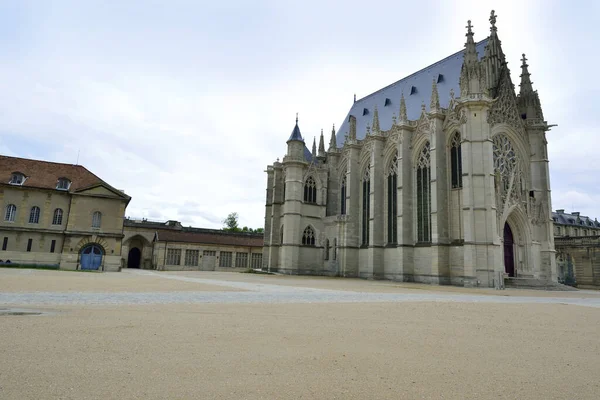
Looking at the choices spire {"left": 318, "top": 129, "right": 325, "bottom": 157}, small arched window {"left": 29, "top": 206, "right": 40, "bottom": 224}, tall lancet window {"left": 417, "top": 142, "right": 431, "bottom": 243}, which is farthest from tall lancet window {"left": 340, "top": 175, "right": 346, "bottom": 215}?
small arched window {"left": 29, "top": 206, "right": 40, "bottom": 224}

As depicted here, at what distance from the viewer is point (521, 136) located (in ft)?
120

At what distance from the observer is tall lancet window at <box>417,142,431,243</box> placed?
3472cm

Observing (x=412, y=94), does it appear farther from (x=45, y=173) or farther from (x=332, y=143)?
(x=45, y=173)

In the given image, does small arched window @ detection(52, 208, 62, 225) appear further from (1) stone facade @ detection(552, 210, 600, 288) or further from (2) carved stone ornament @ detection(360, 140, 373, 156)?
(1) stone facade @ detection(552, 210, 600, 288)

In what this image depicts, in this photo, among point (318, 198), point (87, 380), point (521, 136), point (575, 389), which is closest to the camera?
point (87, 380)

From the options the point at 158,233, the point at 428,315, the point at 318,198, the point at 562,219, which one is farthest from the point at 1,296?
the point at 562,219

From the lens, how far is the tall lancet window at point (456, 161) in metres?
32.5

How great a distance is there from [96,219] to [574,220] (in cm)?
8498

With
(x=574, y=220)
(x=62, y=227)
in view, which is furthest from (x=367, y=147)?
(x=574, y=220)

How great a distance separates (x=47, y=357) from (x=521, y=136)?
40298 millimetres

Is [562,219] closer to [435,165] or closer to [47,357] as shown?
[435,165]

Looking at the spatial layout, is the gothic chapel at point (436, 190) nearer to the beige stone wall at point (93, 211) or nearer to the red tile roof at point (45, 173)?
the beige stone wall at point (93, 211)

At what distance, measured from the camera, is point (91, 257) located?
36.3m

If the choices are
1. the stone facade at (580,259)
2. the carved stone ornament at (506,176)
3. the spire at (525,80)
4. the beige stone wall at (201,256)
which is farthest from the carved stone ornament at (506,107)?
the beige stone wall at (201,256)
